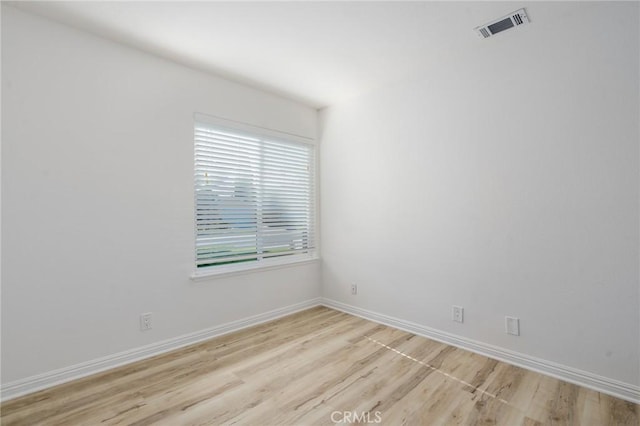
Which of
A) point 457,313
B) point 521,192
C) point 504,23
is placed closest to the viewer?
point 504,23

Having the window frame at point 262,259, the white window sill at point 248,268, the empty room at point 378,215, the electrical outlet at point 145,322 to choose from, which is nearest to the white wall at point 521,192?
the empty room at point 378,215

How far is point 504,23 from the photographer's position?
7.78ft

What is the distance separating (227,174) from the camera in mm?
3299

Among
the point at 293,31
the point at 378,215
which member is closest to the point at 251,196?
the point at 378,215

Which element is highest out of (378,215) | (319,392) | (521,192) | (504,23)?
(504,23)

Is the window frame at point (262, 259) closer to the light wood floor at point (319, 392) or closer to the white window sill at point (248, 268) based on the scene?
the white window sill at point (248, 268)

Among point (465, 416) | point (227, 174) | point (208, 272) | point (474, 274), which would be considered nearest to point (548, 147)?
point (474, 274)

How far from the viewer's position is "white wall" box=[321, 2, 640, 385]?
2.11 metres

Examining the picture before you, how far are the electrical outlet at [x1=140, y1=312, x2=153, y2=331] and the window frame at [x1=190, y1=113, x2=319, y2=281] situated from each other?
476 mm

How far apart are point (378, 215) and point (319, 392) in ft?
6.34

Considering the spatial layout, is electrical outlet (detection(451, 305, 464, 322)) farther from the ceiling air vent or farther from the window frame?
the ceiling air vent

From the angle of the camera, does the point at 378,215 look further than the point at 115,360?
Yes

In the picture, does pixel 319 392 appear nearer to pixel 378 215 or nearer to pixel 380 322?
pixel 380 322

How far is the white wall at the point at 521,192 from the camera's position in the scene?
2105 mm
